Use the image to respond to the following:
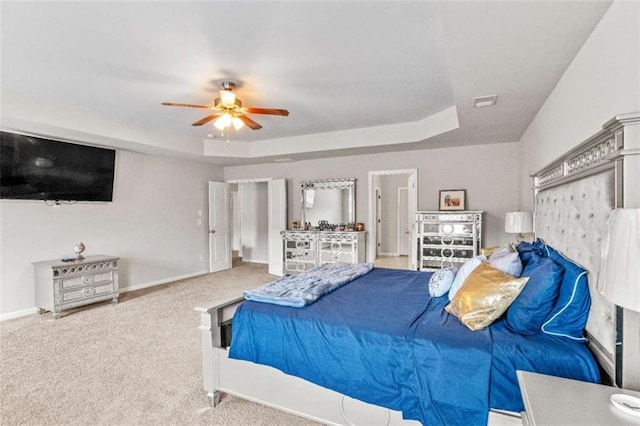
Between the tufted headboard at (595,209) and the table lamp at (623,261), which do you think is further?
the tufted headboard at (595,209)

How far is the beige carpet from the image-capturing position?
7.15 ft

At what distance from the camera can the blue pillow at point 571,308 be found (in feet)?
5.43

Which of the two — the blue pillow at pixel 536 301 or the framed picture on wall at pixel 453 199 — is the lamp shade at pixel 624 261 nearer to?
the blue pillow at pixel 536 301

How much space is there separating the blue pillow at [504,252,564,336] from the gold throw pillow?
2.1 inches

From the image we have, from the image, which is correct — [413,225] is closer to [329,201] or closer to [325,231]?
[325,231]

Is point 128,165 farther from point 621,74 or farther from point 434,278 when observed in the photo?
point 621,74

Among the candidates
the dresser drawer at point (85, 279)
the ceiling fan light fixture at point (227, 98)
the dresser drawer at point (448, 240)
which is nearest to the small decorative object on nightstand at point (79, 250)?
the dresser drawer at point (85, 279)

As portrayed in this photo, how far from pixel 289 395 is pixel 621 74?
8.14 feet

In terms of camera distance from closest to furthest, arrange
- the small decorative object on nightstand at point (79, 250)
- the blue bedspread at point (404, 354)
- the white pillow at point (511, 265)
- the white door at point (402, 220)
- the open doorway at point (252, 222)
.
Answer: the blue bedspread at point (404, 354), the white pillow at point (511, 265), the small decorative object on nightstand at point (79, 250), the open doorway at point (252, 222), the white door at point (402, 220)

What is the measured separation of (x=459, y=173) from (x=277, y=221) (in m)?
3.59

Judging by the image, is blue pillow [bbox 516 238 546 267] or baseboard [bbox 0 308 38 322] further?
baseboard [bbox 0 308 38 322]

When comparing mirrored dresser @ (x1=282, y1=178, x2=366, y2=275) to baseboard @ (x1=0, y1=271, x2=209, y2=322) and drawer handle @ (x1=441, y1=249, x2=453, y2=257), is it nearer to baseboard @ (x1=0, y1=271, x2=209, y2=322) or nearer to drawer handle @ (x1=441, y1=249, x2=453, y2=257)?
drawer handle @ (x1=441, y1=249, x2=453, y2=257)

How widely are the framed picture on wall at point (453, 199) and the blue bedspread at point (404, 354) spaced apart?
322 cm

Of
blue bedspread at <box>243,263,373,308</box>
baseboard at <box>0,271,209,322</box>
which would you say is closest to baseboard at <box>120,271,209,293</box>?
baseboard at <box>0,271,209,322</box>
